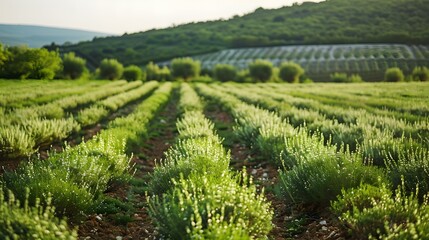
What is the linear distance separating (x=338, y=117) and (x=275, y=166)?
6692mm

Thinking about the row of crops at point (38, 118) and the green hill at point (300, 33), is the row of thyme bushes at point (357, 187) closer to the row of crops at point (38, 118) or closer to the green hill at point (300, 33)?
the row of crops at point (38, 118)

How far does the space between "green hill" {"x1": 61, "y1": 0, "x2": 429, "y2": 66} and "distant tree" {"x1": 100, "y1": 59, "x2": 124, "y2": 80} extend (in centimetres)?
4308

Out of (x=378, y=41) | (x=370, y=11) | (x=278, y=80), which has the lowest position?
(x=278, y=80)

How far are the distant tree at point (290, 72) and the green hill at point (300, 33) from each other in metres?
31.7

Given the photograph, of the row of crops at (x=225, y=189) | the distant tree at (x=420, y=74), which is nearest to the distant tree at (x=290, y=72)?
the distant tree at (x=420, y=74)

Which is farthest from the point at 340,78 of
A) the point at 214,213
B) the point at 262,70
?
the point at 214,213

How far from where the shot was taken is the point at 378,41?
336 feet

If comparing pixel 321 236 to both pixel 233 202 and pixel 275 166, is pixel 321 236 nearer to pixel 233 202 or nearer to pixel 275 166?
pixel 233 202

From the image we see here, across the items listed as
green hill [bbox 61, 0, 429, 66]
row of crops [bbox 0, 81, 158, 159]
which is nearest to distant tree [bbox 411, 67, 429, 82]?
green hill [bbox 61, 0, 429, 66]

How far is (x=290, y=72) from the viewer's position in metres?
75.1

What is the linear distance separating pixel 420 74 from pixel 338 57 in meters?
40.3

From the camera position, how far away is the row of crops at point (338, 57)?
6384cm

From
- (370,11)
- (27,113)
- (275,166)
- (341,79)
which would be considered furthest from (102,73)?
(370,11)

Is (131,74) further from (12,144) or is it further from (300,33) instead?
(300,33)
